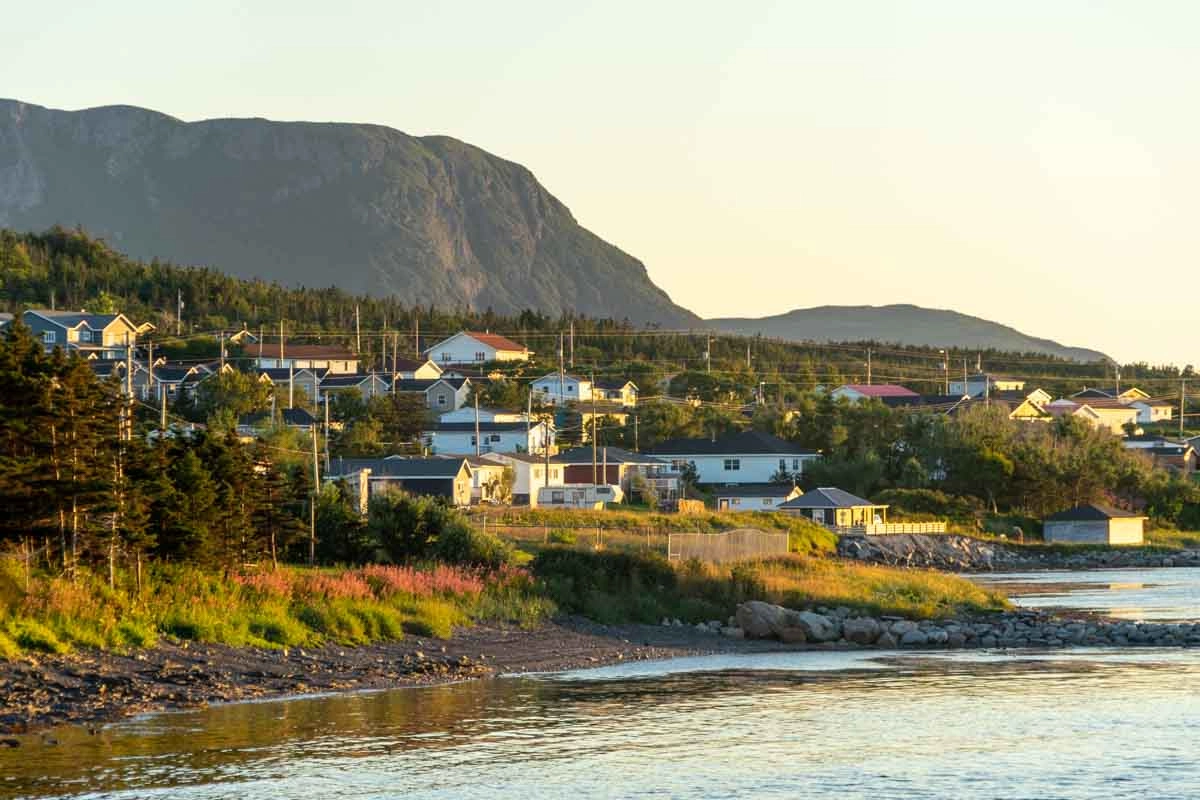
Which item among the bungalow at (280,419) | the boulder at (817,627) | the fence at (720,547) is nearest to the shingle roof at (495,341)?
the bungalow at (280,419)

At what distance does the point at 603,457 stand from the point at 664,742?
7655 cm

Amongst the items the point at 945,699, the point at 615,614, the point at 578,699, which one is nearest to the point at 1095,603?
the point at 615,614

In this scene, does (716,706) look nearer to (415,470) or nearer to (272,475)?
(272,475)

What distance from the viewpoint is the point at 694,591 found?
50.2m

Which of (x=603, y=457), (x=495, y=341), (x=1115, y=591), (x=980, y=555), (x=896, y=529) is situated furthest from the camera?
(x=495, y=341)

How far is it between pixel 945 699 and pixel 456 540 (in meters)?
18.5

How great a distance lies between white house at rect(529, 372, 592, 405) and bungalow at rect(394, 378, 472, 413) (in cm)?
823

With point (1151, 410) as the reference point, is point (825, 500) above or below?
below

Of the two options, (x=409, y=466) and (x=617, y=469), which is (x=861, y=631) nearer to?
(x=409, y=466)

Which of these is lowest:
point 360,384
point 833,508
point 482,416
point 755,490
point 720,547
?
point 833,508

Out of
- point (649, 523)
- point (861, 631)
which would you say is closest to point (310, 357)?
point (649, 523)

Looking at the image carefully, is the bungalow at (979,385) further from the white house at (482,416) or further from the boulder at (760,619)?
the boulder at (760,619)

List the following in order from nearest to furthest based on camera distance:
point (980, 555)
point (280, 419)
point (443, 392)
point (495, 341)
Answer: point (280, 419), point (980, 555), point (443, 392), point (495, 341)

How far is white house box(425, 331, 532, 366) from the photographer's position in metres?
162
